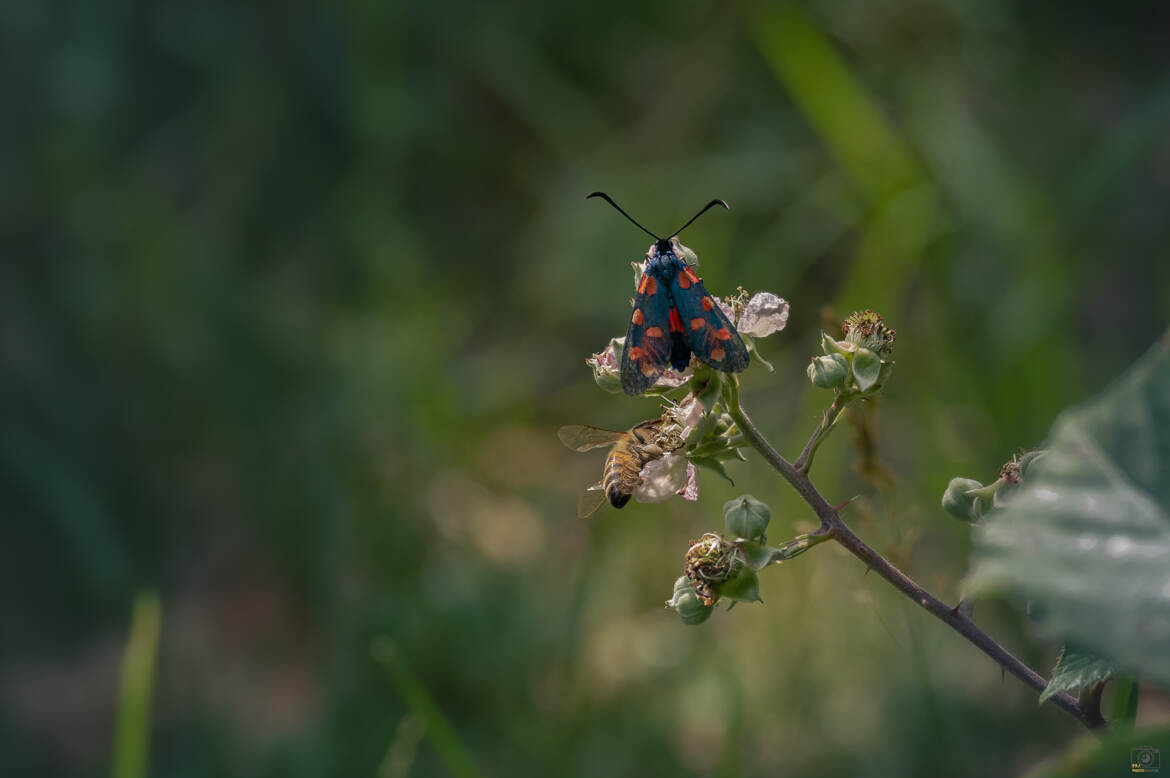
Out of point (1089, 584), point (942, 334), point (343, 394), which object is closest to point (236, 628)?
point (343, 394)

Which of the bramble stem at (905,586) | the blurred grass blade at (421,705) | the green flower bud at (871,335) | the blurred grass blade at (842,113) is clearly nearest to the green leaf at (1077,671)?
the bramble stem at (905,586)

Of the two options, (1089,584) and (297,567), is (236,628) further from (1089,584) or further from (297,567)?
(1089,584)

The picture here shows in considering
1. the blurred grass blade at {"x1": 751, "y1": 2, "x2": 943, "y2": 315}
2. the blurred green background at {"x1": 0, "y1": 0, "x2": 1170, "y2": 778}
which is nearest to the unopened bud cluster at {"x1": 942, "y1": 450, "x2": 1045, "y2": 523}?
the blurred green background at {"x1": 0, "y1": 0, "x2": 1170, "y2": 778}

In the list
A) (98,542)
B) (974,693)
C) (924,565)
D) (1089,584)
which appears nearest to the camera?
(1089,584)

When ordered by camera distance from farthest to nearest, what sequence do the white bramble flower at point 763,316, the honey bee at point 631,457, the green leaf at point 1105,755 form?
the honey bee at point 631,457 < the white bramble flower at point 763,316 < the green leaf at point 1105,755

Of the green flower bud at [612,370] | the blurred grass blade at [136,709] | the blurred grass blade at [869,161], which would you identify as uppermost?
the green flower bud at [612,370]

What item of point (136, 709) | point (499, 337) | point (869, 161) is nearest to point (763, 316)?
point (136, 709)

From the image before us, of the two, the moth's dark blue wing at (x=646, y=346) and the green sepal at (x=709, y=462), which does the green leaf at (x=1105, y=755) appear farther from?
the moth's dark blue wing at (x=646, y=346)

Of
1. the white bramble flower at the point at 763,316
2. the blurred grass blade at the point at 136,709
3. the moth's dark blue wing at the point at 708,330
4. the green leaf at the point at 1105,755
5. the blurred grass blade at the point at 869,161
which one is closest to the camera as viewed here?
the green leaf at the point at 1105,755
